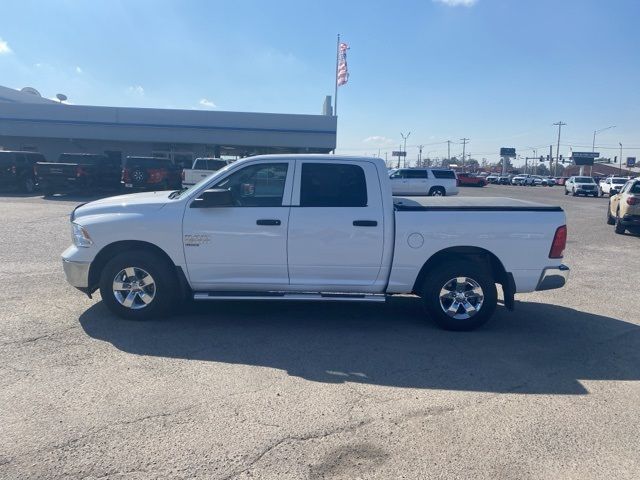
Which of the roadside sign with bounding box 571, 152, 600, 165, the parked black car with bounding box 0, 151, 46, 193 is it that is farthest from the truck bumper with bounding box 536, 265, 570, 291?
the roadside sign with bounding box 571, 152, 600, 165

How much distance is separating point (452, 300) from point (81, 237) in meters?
4.38

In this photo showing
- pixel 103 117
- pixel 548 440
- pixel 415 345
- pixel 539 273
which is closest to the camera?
pixel 548 440

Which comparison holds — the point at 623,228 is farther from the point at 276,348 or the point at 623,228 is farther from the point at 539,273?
the point at 276,348

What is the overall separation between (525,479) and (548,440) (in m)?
0.57

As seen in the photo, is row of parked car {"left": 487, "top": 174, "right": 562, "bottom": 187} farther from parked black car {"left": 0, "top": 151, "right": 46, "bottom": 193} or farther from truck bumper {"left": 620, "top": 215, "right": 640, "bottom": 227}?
parked black car {"left": 0, "top": 151, "right": 46, "bottom": 193}

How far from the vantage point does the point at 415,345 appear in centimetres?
547

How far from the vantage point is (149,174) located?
998 inches

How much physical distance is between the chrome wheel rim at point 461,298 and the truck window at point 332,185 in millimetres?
1390

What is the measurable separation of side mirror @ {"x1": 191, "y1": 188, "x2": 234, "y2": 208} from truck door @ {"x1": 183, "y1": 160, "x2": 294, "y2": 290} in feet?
0.36

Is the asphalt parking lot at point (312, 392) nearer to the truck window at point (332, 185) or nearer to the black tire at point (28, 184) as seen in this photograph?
the truck window at point (332, 185)

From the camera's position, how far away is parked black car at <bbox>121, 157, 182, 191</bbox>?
82.0 ft

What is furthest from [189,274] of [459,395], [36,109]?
[36,109]

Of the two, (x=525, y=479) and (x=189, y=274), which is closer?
(x=525, y=479)

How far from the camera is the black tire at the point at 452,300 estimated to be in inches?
229
